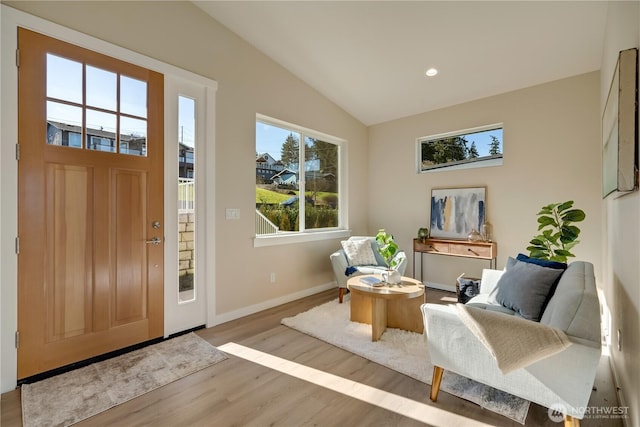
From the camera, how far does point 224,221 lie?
3221mm

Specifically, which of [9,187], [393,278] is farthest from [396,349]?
[9,187]

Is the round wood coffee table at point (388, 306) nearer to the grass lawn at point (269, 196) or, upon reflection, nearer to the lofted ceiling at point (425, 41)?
the grass lawn at point (269, 196)

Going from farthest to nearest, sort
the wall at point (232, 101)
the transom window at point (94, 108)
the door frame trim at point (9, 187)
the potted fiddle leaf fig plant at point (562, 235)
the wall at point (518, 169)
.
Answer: the wall at point (518, 169) < the potted fiddle leaf fig plant at point (562, 235) < the wall at point (232, 101) < the transom window at point (94, 108) < the door frame trim at point (9, 187)

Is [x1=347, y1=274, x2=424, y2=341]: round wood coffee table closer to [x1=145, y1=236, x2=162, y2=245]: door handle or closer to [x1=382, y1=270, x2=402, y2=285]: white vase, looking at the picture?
[x1=382, y1=270, x2=402, y2=285]: white vase

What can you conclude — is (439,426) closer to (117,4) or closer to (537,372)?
(537,372)

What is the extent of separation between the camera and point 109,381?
212cm

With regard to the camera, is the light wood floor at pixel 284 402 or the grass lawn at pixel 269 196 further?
the grass lawn at pixel 269 196

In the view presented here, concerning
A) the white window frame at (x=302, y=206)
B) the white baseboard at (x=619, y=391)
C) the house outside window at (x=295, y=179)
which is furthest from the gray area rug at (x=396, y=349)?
the house outside window at (x=295, y=179)

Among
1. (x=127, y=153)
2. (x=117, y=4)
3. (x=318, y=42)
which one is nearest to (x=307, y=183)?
(x=318, y=42)

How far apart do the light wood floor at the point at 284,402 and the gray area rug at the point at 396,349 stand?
0.20 ft

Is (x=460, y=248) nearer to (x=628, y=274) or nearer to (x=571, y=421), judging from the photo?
(x=628, y=274)

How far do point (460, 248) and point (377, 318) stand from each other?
71.4 inches

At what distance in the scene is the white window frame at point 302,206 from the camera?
3.71 metres

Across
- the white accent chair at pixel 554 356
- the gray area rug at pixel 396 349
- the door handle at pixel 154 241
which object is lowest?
the gray area rug at pixel 396 349
